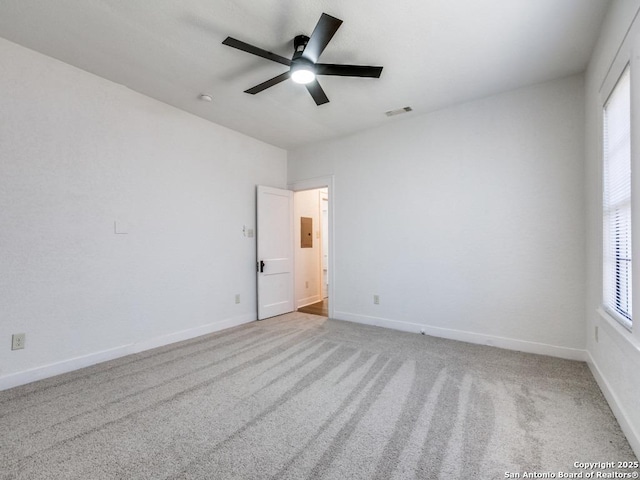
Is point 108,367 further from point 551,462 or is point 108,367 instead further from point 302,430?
point 551,462

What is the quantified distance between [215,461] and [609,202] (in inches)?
123

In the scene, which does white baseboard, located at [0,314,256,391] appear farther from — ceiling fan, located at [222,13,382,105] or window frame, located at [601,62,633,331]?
window frame, located at [601,62,633,331]

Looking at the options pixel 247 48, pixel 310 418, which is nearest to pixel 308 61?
pixel 247 48

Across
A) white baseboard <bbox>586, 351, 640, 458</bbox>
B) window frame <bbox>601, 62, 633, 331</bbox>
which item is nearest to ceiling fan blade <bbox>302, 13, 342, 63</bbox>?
window frame <bbox>601, 62, 633, 331</bbox>

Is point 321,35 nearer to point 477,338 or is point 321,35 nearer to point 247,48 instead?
point 247,48

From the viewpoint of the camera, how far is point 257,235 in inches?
176

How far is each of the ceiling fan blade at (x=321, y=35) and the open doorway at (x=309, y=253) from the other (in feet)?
10.3

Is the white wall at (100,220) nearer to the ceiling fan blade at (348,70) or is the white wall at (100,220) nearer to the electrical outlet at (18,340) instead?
the electrical outlet at (18,340)

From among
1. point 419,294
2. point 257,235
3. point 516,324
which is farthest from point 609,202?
point 257,235

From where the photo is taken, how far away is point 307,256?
5594mm

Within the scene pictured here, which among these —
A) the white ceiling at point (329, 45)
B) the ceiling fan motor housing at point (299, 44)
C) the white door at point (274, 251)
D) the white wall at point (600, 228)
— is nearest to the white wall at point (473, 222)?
the white wall at point (600, 228)

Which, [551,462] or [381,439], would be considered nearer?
[551,462]

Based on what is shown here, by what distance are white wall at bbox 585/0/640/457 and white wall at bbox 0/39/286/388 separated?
389cm

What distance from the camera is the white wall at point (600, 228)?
5.16ft
